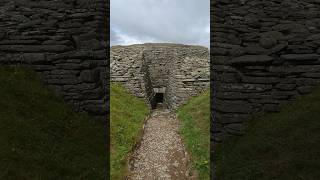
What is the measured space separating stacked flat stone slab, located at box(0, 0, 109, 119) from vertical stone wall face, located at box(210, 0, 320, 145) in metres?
3.30

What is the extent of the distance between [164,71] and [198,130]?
15.1 meters

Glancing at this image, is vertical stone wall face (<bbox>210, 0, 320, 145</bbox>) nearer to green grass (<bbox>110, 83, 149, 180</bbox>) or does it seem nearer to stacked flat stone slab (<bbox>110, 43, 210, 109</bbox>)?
green grass (<bbox>110, 83, 149, 180</bbox>)

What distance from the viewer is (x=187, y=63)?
1092 inches

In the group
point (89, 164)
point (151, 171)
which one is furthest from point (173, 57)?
point (89, 164)

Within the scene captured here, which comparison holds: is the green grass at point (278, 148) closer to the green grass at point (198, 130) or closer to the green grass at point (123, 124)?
the green grass at point (198, 130)

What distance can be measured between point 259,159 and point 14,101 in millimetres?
6122

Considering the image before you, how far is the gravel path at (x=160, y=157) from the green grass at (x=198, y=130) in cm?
33

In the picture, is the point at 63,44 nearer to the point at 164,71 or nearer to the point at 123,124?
the point at 123,124

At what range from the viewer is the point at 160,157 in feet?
49.5

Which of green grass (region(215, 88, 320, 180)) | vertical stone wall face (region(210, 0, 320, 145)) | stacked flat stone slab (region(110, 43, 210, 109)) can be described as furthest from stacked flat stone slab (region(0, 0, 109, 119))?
stacked flat stone slab (region(110, 43, 210, 109))

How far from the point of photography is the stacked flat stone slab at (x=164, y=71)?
2547cm

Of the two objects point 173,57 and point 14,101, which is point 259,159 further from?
point 173,57

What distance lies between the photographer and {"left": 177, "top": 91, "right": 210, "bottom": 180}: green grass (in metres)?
13.8

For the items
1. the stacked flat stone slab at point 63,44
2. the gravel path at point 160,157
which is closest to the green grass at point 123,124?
the gravel path at point 160,157
